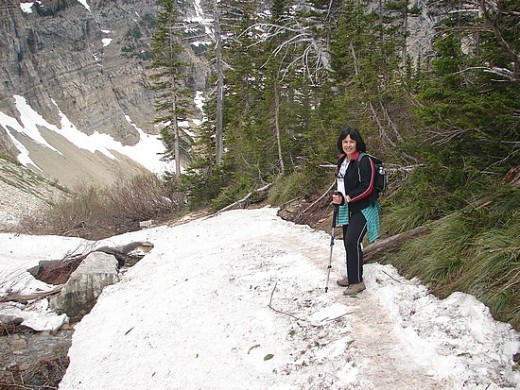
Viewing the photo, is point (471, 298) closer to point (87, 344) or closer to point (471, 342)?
point (471, 342)

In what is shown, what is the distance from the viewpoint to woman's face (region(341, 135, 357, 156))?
489cm

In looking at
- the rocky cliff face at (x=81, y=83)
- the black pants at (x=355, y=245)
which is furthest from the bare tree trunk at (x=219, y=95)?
the rocky cliff face at (x=81, y=83)

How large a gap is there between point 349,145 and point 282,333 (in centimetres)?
235

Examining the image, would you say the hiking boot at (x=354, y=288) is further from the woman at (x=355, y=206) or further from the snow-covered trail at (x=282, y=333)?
the snow-covered trail at (x=282, y=333)

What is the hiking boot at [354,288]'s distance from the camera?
489cm

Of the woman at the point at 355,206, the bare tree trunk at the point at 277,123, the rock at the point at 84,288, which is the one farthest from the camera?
the bare tree trunk at the point at 277,123

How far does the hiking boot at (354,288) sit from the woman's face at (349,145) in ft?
5.35

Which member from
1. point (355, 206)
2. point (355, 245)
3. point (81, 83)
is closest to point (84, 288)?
point (355, 245)

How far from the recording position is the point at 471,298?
389 cm

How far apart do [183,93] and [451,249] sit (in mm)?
24020

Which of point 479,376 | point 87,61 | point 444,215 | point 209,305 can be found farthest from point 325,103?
point 87,61

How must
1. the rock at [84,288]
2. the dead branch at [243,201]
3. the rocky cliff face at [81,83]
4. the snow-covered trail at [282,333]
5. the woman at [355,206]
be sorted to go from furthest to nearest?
1. the rocky cliff face at [81,83]
2. the dead branch at [243,201]
3. the rock at [84,288]
4. the woman at [355,206]
5. the snow-covered trail at [282,333]

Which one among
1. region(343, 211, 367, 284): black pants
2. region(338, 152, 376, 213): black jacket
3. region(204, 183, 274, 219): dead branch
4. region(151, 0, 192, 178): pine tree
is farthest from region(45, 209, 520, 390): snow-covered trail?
region(151, 0, 192, 178): pine tree

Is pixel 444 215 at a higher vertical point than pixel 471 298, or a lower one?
higher
